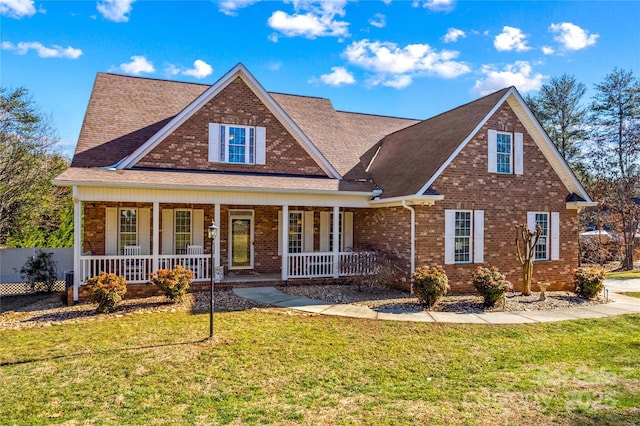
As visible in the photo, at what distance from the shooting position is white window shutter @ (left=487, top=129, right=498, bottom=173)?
13.8 meters

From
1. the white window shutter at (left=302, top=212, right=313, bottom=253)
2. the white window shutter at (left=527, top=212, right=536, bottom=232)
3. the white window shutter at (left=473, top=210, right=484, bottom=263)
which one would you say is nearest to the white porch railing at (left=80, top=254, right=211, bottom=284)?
the white window shutter at (left=302, top=212, right=313, bottom=253)

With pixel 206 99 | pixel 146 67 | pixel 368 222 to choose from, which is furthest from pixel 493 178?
pixel 146 67

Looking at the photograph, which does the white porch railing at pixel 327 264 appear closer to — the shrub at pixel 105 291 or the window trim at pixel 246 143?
the window trim at pixel 246 143

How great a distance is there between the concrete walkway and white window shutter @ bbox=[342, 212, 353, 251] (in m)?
4.83

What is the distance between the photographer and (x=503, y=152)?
46.1 feet

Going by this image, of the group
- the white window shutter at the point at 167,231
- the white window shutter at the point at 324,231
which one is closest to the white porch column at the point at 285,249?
the white window shutter at the point at 324,231

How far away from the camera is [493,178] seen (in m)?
13.8

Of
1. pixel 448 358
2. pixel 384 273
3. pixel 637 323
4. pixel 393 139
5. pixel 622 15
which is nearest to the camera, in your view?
pixel 448 358

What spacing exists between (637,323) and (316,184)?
9.85m

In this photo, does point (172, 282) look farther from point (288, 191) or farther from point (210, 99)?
point (210, 99)

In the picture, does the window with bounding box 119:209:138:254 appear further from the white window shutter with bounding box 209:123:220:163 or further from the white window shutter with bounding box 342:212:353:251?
the white window shutter with bounding box 342:212:353:251

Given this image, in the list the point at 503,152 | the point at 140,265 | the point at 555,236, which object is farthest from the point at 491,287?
the point at 140,265

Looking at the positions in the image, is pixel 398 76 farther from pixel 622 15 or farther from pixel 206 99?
pixel 206 99

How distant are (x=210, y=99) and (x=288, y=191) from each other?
4.35 meters
